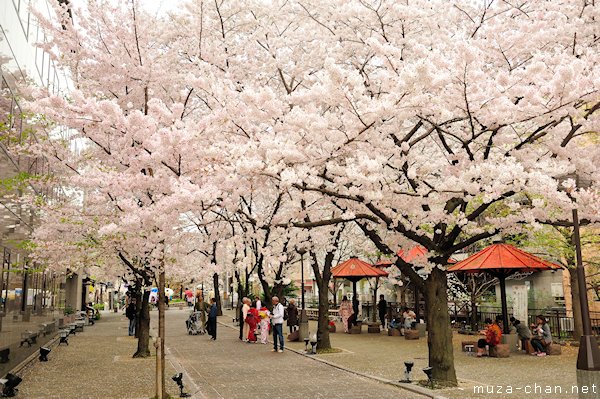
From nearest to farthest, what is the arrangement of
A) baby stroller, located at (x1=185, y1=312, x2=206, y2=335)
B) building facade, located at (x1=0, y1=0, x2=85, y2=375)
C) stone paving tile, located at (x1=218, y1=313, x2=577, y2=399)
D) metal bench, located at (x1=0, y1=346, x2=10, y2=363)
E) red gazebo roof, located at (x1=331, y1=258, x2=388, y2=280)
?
stone paving tile, located at (x1=218, y1=313, x2=577, y2=399) < metal bench, located at (x1=0, y1=346, x2=10, y2=363) < building facade, located at (x1=0, y1=0, x2=85, y2=375) < red gazebo roof, located at (x1=331, y1=258, x2=388, y2=280) < baby stroller, located at (x1=185, y1=312, x2=206, y2=335)

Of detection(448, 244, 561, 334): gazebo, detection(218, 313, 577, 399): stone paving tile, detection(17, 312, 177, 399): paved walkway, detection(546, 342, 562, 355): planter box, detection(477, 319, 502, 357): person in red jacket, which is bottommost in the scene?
detection(17, 312, 177, 399): paved walkway

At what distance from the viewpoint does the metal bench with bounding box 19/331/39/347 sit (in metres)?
16.8

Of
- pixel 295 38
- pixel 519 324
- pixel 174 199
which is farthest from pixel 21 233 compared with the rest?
pixel 519 324

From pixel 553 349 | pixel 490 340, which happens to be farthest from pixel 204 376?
pixel 553 349

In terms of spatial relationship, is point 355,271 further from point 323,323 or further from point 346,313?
point 323,323

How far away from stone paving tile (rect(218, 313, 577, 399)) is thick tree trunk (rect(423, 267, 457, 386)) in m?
0.45

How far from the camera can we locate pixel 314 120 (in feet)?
32.0

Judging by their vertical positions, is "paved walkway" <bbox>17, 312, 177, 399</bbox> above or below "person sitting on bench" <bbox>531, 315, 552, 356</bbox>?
below

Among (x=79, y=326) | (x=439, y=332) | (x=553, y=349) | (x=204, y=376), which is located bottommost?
(x=204, y=376)

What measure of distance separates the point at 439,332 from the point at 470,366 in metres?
3.84

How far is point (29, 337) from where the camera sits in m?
18.0

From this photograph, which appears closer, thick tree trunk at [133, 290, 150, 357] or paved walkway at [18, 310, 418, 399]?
paved walkway at [18, 310, 418, 399]

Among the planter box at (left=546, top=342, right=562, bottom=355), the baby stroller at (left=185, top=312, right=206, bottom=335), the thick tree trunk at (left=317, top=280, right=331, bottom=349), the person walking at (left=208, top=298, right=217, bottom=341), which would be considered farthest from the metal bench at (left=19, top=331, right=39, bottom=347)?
the planter box at (left=546, top=342, right=562, bottom=355)

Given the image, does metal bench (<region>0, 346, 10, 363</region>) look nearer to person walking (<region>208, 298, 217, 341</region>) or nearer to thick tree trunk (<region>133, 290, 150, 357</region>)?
thick tree trunk (<region>133, 290, 150, 357</region>)
